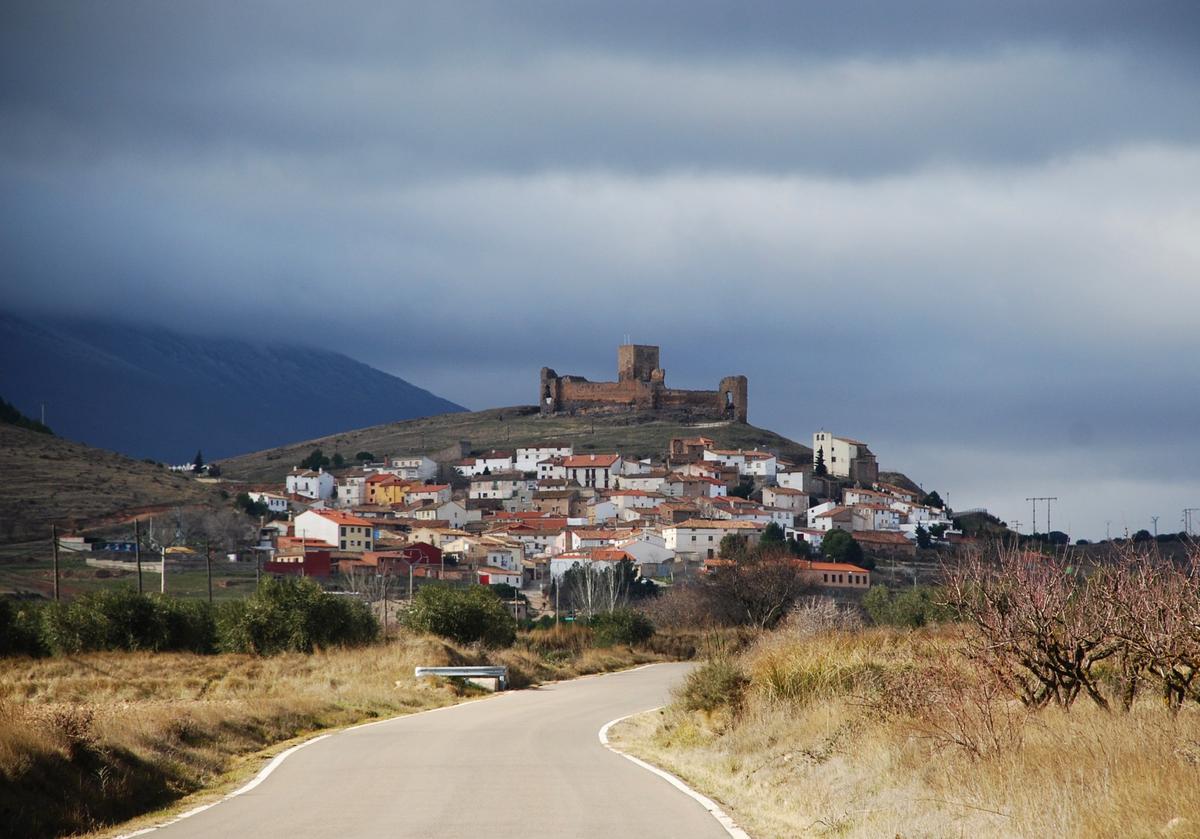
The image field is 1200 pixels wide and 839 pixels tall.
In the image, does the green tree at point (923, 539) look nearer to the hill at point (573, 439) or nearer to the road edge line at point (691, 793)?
the hill at point (573, 439)

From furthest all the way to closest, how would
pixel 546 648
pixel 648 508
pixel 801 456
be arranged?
pixel 801 456 < pixel 648 508 < pixel 546 648

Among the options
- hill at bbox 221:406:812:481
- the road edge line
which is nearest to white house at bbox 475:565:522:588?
hill at bbox 221:406:812:481

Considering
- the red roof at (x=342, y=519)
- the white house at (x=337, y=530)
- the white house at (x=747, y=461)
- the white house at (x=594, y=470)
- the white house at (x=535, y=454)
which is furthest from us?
the white house at (x=535, y=454)

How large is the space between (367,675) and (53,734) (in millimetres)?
16344

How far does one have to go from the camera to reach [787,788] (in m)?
13.8

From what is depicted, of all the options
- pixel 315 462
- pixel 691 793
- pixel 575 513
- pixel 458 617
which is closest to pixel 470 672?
pixel 458 617

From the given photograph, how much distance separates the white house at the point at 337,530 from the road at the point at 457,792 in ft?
311

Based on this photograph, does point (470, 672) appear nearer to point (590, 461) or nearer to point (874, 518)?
point (874, 518)

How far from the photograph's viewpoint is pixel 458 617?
131 feet

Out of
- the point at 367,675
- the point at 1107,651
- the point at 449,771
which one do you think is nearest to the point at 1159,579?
the point at 1107,651

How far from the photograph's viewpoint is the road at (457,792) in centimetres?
1116

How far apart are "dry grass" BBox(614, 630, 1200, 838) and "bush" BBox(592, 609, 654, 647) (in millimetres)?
29532

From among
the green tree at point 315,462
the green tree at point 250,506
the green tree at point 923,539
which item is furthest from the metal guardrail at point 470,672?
the green tree at point 315,462

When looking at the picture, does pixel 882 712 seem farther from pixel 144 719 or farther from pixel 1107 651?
pixel 144 719
